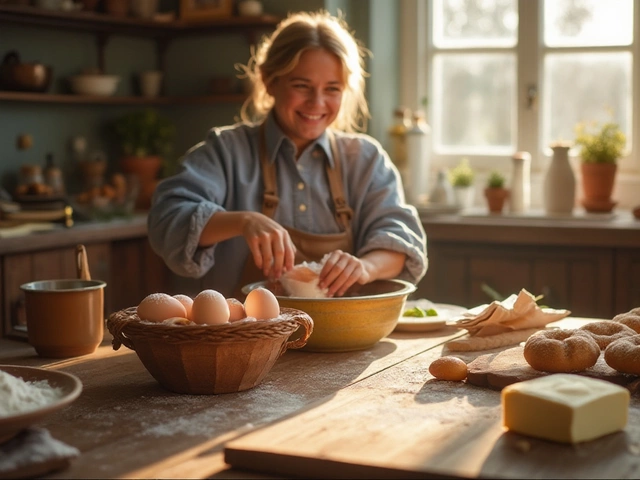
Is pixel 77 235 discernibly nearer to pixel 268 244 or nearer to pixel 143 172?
pixel 143 172

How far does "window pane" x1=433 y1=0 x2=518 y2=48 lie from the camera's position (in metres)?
4.10

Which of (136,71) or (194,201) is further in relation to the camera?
(136,71)

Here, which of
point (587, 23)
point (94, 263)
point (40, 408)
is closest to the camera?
point (40, 408)

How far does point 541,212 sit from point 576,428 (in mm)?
2749

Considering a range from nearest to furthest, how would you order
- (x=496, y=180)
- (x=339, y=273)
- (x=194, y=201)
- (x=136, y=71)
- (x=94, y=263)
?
(x=339, y=273)
(x=194, y=201)
(x=94, y=263)
(x=496, y=180)
(x=136, y=71)

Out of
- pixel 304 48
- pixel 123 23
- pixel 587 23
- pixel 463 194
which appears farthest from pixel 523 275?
pixel 123 23

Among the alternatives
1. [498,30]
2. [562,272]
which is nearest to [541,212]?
[562,272]

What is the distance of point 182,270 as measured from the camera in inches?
88.8

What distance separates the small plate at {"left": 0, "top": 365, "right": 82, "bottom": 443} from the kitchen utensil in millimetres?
2606

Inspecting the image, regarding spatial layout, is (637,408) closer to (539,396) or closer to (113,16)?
(539,396)

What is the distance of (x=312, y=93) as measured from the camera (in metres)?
2.34

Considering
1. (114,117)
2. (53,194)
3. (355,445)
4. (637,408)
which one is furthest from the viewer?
(114,117)

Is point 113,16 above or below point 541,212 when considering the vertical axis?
above

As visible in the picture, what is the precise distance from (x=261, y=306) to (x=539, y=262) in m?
2.23
